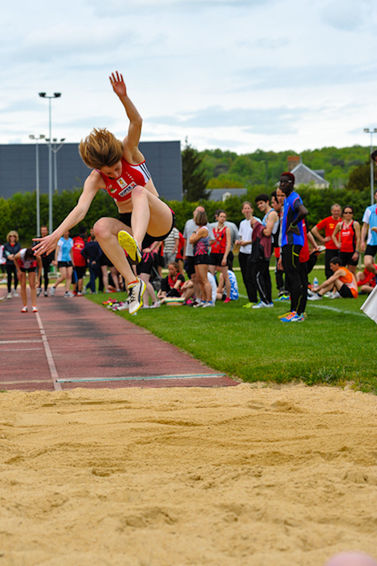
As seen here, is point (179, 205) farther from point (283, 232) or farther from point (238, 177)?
point (238, 177)

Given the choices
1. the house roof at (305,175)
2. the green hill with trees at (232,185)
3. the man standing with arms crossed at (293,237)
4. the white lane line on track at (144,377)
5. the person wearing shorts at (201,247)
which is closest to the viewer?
the white lane line on track at (144,377)

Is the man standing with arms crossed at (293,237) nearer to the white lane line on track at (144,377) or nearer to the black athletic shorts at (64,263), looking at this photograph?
the white lane line on track at (144,377)

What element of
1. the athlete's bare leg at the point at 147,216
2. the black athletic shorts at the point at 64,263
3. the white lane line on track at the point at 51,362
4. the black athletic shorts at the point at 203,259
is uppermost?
the athlete's bare leg at the point at 147,216

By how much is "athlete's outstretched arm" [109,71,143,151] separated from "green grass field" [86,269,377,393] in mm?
2656

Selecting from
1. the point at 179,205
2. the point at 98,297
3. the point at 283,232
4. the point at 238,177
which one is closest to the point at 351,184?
the point at 179,205

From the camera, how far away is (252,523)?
Answer: 10.9 feet

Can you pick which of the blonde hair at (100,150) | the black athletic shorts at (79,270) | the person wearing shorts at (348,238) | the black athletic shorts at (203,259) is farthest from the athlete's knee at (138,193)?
the black athletic shorts at (79,270)

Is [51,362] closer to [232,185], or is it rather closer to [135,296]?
→ [135,296]

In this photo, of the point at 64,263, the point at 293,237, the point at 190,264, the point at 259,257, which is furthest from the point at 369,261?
the point at 64,263

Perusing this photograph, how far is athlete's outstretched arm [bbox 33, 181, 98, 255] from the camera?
5.68 meters

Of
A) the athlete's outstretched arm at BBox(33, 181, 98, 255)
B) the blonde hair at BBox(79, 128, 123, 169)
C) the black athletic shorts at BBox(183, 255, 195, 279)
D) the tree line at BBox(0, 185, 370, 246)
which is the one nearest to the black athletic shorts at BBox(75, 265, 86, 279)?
the black athletic shorts at BBox(183, 255, 195, 279)

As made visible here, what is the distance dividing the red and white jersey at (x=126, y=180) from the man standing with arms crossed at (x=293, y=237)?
16.5 ft

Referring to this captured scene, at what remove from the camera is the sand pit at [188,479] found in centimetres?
307

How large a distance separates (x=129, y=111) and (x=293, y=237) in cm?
544
